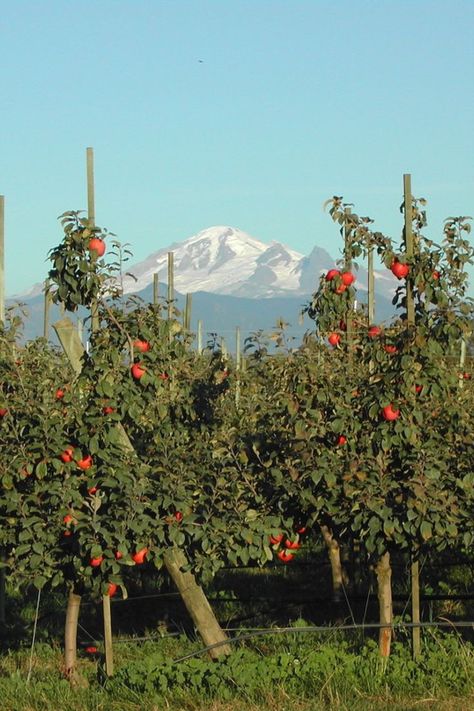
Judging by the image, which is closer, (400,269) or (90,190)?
(400,269)

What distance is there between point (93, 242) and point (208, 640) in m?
2.88

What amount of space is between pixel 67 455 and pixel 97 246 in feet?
4.65

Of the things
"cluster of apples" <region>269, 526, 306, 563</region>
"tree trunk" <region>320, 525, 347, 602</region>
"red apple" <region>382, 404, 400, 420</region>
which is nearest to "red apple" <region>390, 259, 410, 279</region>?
"red apple" <region>382, 404, 400, 420</region>

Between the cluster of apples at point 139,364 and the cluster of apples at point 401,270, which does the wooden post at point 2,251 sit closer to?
the cluster of apples at point 139,364

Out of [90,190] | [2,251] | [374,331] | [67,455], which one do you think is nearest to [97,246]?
[90,190]

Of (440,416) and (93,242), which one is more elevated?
(93,242)

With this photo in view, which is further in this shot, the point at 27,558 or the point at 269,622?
the point at 269,622

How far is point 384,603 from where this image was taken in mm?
7852

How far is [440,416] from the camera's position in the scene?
7.74 metres

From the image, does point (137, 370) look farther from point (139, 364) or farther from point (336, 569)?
point (336, 569)

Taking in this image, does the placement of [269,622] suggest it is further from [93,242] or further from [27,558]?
[93,242]

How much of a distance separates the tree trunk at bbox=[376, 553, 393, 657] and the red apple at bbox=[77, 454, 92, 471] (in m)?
2.09

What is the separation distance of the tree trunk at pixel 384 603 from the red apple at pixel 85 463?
2.09 meters

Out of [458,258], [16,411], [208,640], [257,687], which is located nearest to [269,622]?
[208,640]
